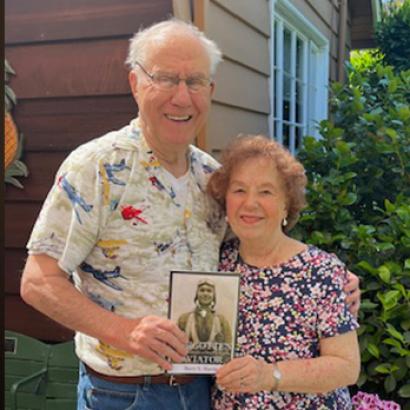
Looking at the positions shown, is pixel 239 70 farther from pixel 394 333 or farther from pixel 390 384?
pixel 390 384

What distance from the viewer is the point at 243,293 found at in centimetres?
161

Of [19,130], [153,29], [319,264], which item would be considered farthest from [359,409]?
[19,130]

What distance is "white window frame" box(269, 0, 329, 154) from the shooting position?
397 cm

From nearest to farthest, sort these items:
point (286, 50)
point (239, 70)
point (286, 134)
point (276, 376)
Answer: point (276, 376), point (239, 70), point (286, 50), point (286, 134)

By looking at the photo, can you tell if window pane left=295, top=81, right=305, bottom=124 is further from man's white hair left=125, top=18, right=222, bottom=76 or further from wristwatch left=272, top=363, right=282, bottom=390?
wristwatch left=272, top=363, right=282, bottom=390

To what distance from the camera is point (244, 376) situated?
4.64 ft

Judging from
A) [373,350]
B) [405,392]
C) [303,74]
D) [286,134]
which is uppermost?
[303,74]

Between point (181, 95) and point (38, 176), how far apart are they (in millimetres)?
1215

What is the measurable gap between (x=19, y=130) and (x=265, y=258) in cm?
137

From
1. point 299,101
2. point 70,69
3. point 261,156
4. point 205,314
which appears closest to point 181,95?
point 261,156

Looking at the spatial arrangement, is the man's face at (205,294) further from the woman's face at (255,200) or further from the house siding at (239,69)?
the house siding at (239,69)

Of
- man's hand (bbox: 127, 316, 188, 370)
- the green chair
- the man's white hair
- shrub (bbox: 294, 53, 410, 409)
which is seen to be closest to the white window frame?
shrub (bbox: 294, 53, 410, 409)

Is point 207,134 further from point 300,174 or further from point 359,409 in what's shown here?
point 359,409

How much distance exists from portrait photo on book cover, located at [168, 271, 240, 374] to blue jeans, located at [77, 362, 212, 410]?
0.13 meters
